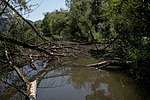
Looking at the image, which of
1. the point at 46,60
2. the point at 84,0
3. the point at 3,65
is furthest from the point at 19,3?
the point at 84,0

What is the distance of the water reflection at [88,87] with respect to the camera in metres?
9.31

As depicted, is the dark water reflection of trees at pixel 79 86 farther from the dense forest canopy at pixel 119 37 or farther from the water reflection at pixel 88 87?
the dense forest canopy at pixel 119 37

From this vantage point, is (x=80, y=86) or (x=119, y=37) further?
(x=119, y=37)

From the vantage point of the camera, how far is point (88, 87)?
36.6 feet

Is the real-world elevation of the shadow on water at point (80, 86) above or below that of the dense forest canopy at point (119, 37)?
below

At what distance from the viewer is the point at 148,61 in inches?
397

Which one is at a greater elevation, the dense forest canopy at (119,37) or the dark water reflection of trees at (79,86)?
the dense forest canopy at (119,37)

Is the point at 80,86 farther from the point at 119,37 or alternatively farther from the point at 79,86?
the point at 119,37

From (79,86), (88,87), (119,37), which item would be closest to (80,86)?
(79,86)

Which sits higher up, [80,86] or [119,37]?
[119,37]

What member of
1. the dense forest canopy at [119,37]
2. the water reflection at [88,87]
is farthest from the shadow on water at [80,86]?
the dense forest canopy at [119,37]

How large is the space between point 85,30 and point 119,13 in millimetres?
20873

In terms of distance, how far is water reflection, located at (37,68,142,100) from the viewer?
9312 millimetres

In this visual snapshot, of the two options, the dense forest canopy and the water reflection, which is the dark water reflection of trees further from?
the dense forest canopy
